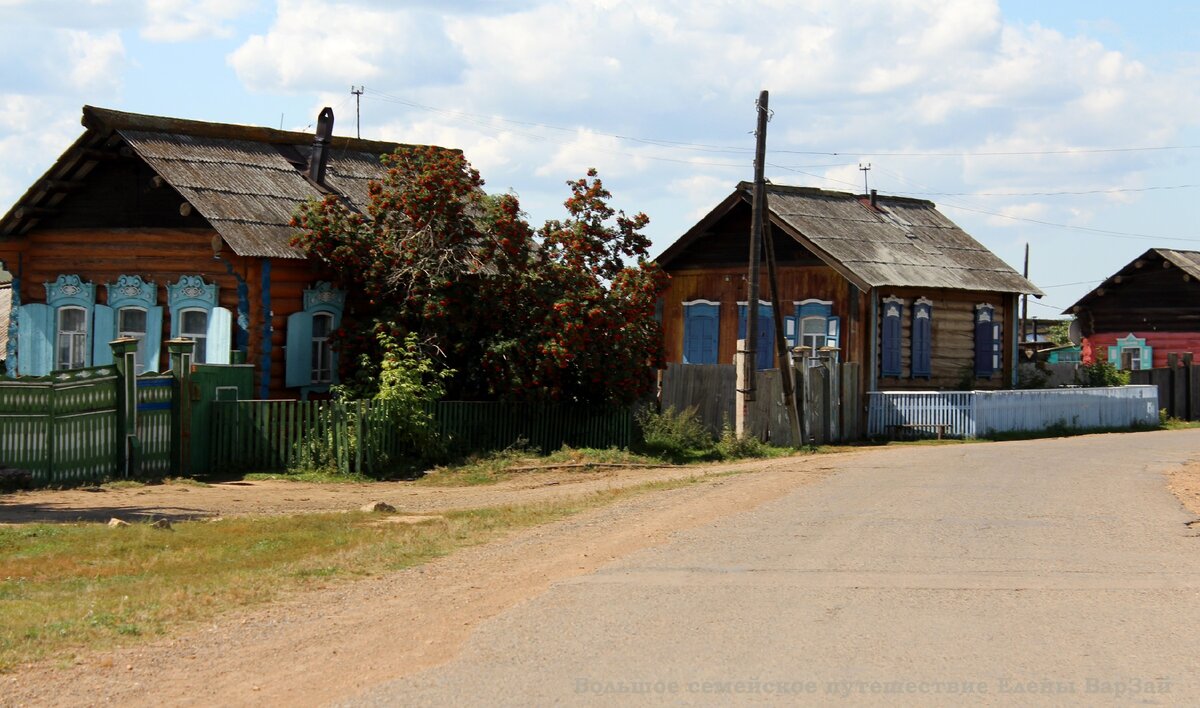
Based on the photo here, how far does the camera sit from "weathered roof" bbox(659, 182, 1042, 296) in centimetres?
3422

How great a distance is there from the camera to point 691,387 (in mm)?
28375

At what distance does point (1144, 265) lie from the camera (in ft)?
162

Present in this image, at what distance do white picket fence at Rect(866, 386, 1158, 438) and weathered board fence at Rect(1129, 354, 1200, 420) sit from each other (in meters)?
7.99

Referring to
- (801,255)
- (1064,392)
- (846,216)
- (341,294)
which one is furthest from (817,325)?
(341,294)

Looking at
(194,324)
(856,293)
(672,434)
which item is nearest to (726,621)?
(672,434)

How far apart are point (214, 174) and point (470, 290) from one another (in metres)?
5.94

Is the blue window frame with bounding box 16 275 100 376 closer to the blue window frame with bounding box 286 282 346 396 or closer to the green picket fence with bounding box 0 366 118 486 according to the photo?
the blue window frame with bounding box 286 282 346 396

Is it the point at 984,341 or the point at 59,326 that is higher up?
the point at 984,341

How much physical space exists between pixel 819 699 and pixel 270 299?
1919 cm

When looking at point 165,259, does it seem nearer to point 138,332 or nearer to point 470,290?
point 138,332

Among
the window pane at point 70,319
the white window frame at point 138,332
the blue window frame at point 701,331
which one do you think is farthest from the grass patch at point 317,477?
the blue window frame at point 701,331

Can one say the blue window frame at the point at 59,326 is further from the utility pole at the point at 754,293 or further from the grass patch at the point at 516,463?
the utility pole at the point at 754,293

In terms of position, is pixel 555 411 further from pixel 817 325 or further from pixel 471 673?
pixel 471 673

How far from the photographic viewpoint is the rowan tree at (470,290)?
23.7 m
